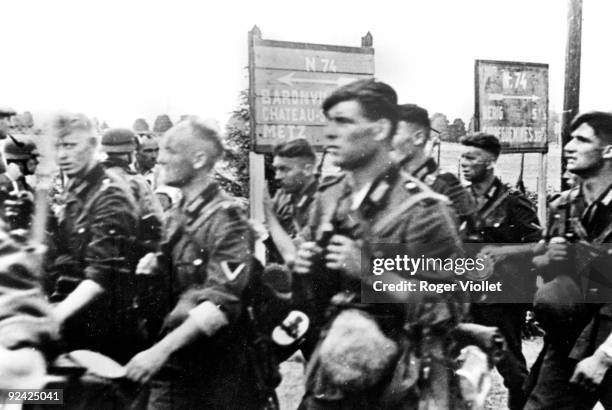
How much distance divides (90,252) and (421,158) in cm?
150

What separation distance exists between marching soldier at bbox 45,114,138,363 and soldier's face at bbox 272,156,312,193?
2.10 feet

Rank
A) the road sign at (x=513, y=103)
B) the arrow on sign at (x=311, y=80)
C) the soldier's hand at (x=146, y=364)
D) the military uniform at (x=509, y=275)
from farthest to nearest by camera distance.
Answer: the road sign at (x=513, y=103) < the military uniform at (x=509, y=275) < the arrow on sign at (x=311, y=80) < the soldier's hand at (x=146, y=364)

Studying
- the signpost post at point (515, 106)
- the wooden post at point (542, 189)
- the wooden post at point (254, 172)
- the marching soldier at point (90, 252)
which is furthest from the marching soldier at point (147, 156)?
the wooden post at point (542, 189)

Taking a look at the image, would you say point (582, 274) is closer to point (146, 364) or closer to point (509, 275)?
point (509, 275)

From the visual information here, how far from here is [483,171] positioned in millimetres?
3850

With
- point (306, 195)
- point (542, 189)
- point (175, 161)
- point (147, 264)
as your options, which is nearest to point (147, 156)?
point (175, 161)

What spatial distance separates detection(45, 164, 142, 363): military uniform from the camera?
3357 millimetres

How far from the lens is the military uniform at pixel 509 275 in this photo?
377 cm

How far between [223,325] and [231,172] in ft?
2.17

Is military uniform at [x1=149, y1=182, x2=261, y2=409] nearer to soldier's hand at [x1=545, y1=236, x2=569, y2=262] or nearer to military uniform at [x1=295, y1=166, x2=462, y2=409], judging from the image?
military uniform at [x1=295, y1=166, x2=462, y2=409]

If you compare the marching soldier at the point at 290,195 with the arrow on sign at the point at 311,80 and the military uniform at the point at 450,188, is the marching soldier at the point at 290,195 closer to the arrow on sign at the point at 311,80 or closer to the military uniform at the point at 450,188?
the arrow on sign at the point at 311,80

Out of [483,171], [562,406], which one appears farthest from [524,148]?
[562,406]

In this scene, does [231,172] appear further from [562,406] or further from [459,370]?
[562,406]

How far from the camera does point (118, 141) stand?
11.4 ft
